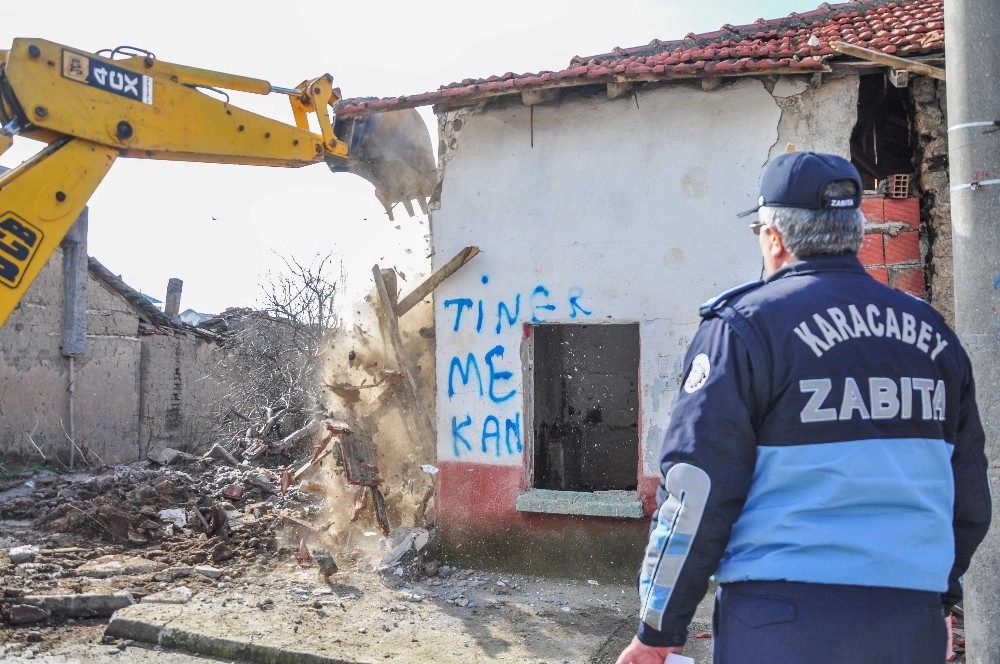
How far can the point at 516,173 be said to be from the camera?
7.65m

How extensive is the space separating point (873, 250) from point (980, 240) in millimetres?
3630

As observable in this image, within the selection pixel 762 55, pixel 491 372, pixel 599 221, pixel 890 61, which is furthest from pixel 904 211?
pixel 491 372

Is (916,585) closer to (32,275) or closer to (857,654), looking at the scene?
(857,654)

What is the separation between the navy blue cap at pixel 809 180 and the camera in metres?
2.35

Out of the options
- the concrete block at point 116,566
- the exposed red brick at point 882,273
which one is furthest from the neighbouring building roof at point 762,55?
the concrete block at point 116,566

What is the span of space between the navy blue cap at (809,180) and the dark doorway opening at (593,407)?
737cm

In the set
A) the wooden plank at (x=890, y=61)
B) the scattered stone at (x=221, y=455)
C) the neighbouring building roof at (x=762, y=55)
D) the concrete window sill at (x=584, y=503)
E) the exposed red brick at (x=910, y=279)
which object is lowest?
the scattered stone at (x=221, y=455)

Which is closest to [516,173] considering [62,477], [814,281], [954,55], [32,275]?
[32,275]

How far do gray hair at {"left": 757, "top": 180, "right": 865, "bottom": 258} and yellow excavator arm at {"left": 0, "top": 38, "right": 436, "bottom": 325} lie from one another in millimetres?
4460

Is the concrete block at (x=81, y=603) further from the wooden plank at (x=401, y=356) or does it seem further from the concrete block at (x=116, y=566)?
the wooden plank at (x=401, y=356)

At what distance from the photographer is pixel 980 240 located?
3.17 meters

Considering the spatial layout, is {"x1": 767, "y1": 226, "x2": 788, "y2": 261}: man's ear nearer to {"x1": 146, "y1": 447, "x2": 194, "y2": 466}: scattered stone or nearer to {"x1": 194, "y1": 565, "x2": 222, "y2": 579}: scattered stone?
{"x1": 194, "y1": 565, "x2": 222, "y2": 579}: scattered stone

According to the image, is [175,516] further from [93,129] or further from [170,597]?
[93,129]

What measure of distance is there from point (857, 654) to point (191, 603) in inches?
220
